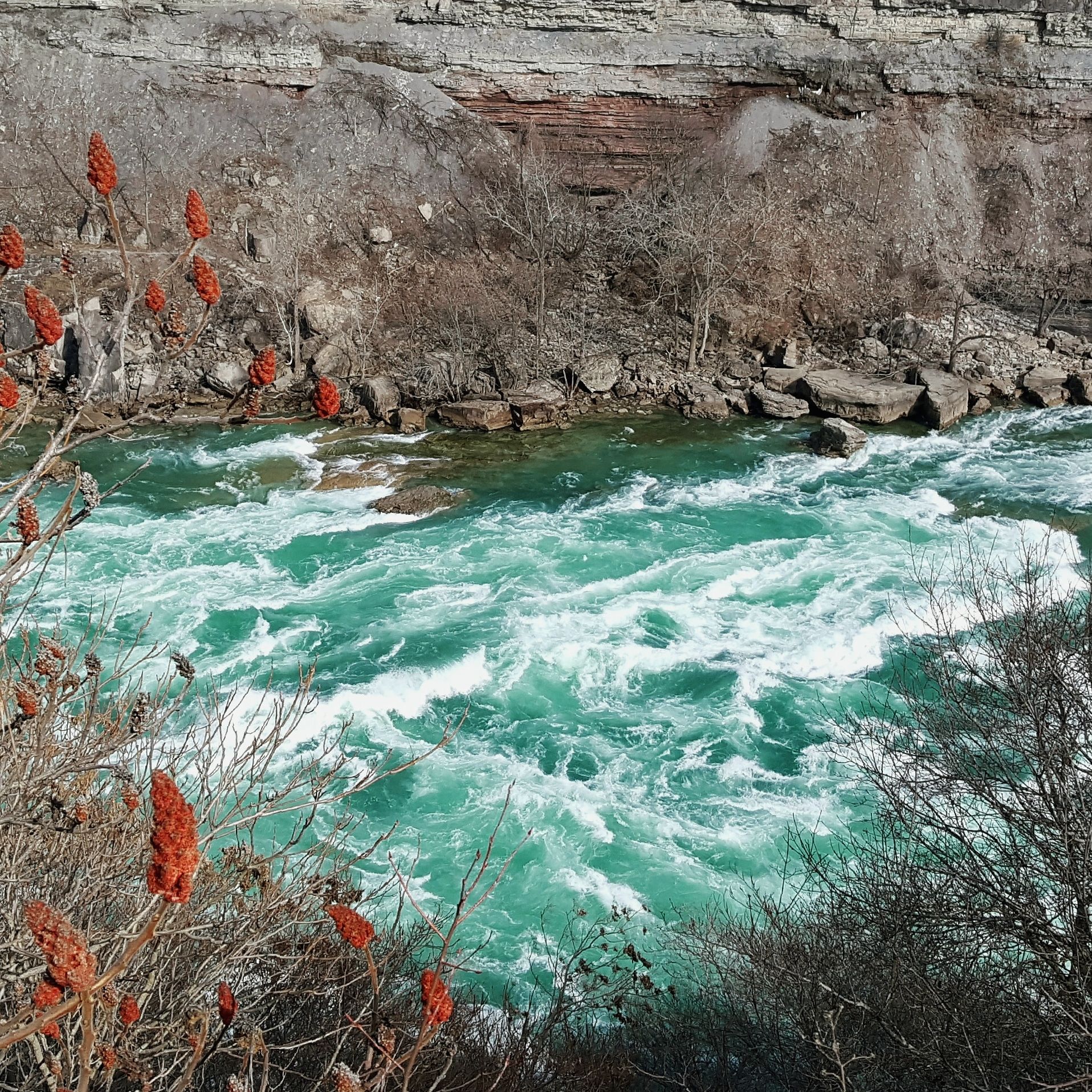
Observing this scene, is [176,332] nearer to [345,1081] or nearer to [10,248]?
[10,248]

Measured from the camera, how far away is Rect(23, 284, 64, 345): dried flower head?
3.18 meters

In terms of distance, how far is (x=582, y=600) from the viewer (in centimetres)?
1742

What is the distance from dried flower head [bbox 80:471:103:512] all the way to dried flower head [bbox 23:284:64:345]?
1.11 m

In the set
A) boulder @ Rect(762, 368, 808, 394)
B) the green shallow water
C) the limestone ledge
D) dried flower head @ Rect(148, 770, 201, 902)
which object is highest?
the limestone ledge

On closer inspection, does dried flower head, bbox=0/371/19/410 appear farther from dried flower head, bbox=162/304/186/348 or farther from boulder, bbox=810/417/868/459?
boulder, bbox=810/417/868/459

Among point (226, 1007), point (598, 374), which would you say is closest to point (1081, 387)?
point (598, 374)

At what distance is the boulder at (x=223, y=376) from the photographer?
84.4 feet

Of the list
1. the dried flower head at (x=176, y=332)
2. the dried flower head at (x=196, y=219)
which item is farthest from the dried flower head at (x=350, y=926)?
the dried flower head at (x=176, y=332)

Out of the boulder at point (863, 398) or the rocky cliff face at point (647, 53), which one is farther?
the rocky cliff face at point (647, 53)

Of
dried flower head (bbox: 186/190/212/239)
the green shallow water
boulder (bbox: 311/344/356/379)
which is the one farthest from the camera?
boulder (bbox: 311/344/356/379)

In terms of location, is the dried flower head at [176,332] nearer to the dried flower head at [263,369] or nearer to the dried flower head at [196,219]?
A: the dried flower head at [196,219]

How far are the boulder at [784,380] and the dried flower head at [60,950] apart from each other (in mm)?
25414

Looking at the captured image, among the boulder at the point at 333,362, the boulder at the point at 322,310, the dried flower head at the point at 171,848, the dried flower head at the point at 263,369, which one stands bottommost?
the boulder at the point at 333,362

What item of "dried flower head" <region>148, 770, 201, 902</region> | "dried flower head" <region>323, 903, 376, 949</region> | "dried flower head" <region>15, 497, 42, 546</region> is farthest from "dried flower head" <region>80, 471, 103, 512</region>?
"dried flower head" <region>148, 770, 201, 902</region>
